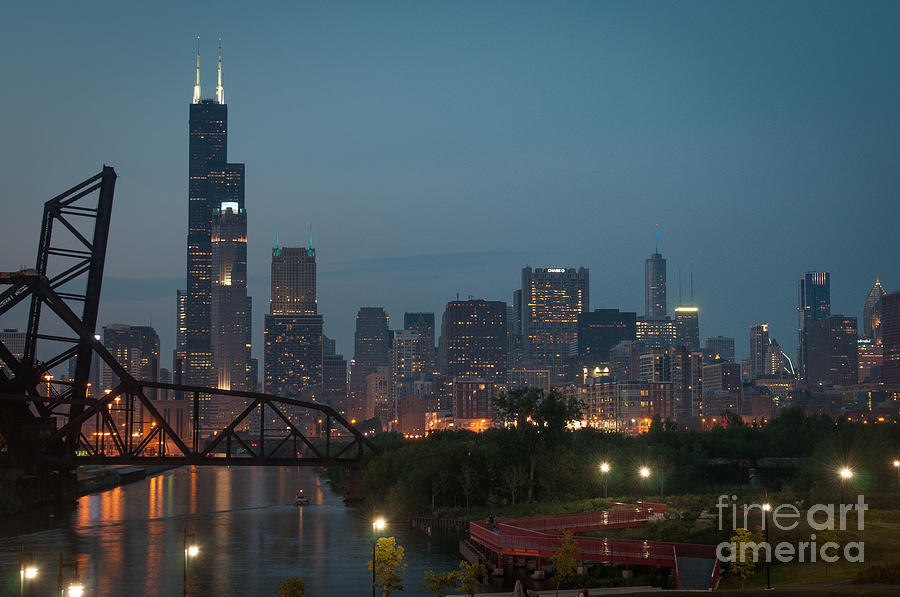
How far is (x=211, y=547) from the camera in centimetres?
7650

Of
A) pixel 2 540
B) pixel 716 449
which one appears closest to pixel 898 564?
pixel 2 540

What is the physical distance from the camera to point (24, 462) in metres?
90.3

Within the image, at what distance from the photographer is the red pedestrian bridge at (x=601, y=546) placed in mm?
55469

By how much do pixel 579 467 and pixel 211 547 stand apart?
127ft

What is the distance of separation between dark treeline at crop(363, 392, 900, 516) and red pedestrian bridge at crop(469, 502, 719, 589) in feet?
63.0

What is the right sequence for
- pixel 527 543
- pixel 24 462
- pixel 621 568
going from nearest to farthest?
1. pixel 621 568
2. pixel 527 543
3. pixel 24 462

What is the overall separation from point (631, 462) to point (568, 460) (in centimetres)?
983

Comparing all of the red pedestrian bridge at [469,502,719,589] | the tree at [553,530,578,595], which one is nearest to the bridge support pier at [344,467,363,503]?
the red pedestrian bridge at [469,502,719,589]

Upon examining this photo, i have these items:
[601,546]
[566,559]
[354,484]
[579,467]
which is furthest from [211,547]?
[579,467]

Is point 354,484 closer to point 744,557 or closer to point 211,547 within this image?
point 211,547

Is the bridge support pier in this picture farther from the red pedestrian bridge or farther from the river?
the red pedestrian bridge

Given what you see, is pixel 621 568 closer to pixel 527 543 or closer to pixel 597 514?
pixel 527 543

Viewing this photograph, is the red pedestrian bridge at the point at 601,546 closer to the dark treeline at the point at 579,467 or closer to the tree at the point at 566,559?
the tree at the point at 566,559

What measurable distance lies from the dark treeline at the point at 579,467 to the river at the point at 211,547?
5421 millimetres
